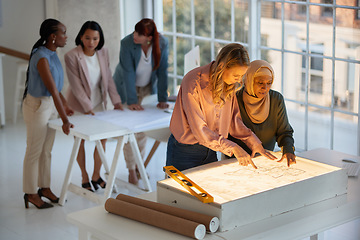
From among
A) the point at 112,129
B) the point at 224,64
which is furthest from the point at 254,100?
the point at 112,129

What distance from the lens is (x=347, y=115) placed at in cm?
512

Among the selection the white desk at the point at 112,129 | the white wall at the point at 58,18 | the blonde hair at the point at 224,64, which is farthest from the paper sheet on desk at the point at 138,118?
the white wall at the point at 58,18

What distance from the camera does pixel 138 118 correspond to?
4.81 m

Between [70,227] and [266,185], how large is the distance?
2.23 metres

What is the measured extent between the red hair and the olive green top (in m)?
1.79

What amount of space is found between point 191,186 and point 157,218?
21 centimetres

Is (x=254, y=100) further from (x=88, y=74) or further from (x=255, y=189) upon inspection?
(x=88, y=74)

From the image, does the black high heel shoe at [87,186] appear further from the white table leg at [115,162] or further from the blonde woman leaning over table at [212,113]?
the blonde woman leaning over table at [212,113]

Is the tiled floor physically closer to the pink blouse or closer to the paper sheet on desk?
the paper sheet on desk

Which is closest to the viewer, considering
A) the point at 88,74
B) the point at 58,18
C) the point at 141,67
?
the point at 88,74

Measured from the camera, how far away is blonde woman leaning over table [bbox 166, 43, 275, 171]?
285 centimetres

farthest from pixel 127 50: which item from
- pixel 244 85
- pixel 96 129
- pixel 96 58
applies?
pixel 244 85

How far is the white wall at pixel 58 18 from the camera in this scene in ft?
23.4

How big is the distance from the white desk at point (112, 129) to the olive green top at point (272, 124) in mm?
1408
